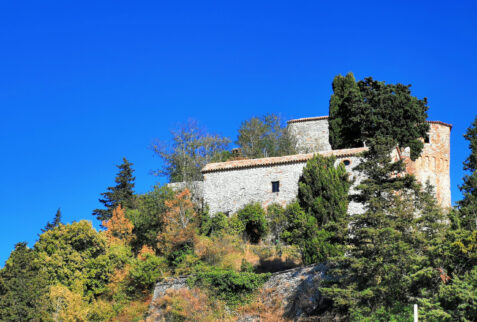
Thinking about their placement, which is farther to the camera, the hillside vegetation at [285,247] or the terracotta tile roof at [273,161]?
the terracotta tile roof at [273,161]

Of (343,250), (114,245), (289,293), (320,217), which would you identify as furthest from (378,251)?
(114,245)

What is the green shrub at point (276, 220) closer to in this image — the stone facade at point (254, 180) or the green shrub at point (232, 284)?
the stone facade at point (254, 180)

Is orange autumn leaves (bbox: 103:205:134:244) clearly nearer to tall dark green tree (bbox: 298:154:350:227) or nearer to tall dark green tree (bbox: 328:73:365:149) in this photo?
tall dark green tree (bbox: 298:154:350:227)

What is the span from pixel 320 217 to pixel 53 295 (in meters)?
15.3

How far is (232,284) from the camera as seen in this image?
98.1 feet

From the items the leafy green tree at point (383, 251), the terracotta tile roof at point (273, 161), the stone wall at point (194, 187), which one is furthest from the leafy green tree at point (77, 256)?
the leafy green tree at point (383, 251)

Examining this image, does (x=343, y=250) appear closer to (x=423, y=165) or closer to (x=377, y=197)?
(x=377, y=197)

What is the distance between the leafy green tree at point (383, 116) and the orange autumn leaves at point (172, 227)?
1257cm

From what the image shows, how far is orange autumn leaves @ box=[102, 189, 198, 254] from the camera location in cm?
3512

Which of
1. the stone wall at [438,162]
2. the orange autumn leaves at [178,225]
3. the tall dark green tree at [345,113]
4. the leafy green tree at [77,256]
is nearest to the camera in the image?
the leafy green tree at [77,256]

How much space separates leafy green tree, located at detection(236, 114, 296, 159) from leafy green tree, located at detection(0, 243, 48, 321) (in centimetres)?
2177

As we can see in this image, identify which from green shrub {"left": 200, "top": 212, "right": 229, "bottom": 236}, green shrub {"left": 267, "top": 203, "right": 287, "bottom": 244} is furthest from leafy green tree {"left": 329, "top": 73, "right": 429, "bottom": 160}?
green shrub {"left": 200, "top": 212, "right": 229, "bottom": 236}

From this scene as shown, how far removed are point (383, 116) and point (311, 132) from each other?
13349 millimetres

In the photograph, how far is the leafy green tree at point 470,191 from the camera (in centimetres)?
2300
